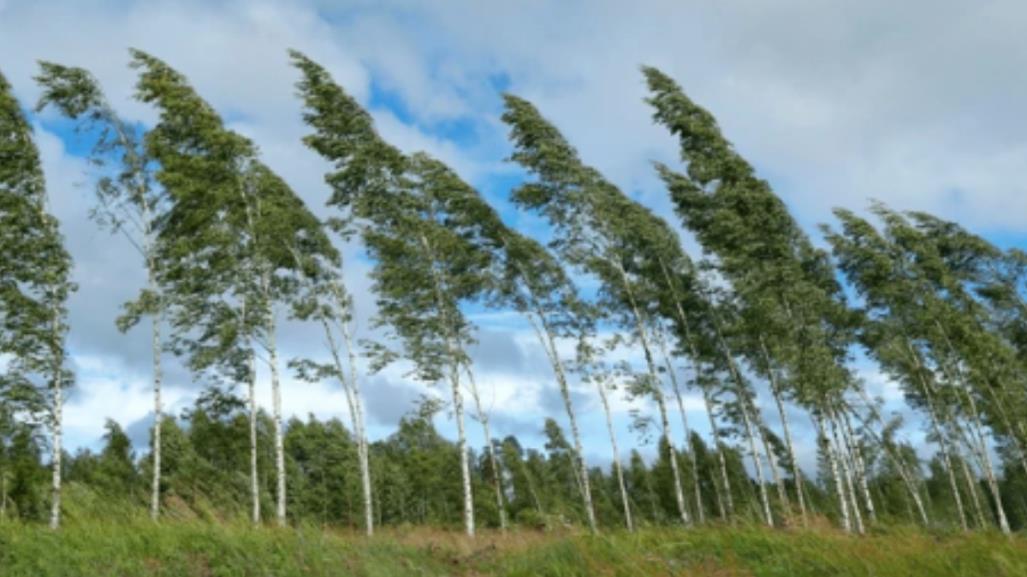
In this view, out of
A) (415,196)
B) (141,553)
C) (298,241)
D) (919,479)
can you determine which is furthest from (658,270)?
(919,479)

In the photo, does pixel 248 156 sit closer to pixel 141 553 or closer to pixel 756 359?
pixel 141 553

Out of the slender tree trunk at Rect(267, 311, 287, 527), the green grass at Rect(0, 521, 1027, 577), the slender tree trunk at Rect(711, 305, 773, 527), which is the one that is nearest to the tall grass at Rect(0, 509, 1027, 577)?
the green grass at Rect(0, 521, 1027, 577)

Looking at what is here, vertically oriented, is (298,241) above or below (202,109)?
below

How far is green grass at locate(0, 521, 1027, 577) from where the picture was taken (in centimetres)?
833

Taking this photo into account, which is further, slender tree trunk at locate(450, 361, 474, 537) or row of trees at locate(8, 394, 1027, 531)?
row of trees at locate(8, 394, 1027, 531)

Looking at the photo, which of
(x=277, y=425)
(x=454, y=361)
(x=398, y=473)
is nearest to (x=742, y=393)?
(x=454, y=361)

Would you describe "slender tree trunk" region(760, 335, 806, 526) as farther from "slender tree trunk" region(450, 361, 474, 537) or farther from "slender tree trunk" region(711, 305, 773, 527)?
"slender tree trunk" region(450, 361, 474, 537)

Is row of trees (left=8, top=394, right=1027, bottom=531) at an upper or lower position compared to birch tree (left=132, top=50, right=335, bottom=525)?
lower

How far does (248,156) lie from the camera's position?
2547cm

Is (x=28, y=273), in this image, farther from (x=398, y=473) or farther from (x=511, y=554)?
(x=398, y=473)

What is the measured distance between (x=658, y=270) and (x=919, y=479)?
1185 inches

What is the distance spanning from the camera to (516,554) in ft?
34.5

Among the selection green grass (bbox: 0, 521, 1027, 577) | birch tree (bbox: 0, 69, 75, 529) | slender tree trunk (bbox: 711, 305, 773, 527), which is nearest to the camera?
green grass (bbox: 0, 521, 1027, 577)

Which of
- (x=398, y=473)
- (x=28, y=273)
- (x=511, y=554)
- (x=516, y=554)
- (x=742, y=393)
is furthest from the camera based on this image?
(x=398, y=473)
